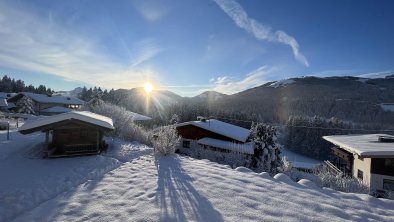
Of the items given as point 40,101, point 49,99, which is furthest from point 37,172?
point 49,99

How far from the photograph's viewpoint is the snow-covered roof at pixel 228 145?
2295 cm

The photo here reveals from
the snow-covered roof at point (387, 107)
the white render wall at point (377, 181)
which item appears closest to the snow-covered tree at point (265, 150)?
the white render wall at point (377, 181)

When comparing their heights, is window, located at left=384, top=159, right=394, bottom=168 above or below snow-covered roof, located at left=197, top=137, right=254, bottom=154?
above

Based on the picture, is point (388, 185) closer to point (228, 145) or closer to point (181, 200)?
point (228, 145)

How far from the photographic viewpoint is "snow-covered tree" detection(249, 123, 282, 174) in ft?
82.0

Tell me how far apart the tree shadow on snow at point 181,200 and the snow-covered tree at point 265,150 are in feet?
56.2

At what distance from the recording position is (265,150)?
2534cm

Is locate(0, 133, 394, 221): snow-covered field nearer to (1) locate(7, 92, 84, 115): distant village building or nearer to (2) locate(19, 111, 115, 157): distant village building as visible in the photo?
(2) locate(19, 111, 115, 157): distant village building

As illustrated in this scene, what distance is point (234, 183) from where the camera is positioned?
25.2ft

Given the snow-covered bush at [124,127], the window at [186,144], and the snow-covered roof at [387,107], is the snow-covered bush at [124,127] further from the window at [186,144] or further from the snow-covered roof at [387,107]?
the snow-covered roof at [387,107]

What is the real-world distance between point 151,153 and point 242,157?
1015 cm

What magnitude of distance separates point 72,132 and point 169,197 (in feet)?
33.4

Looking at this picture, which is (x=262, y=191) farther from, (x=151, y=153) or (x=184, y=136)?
(x=184, y=136)

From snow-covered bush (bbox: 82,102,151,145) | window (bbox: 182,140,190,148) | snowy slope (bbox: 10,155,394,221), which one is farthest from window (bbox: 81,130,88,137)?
window (bbox: 182,140,190,148)
